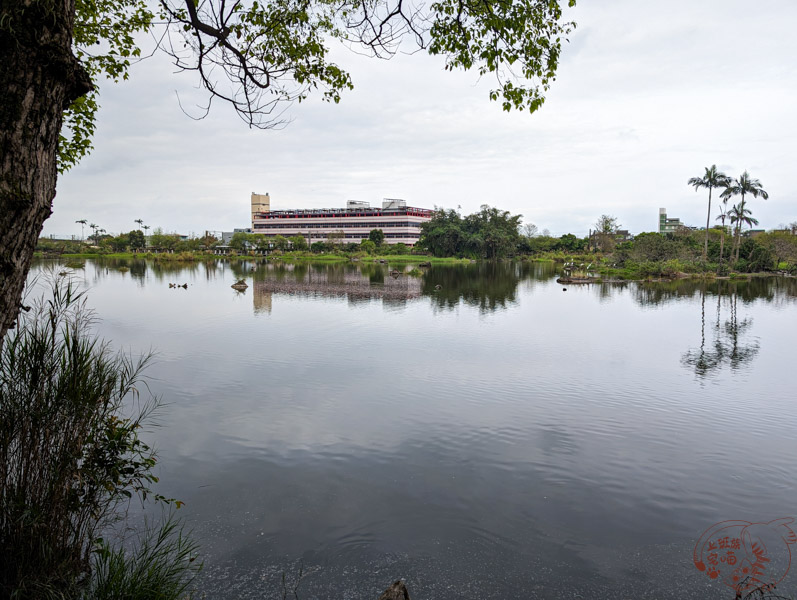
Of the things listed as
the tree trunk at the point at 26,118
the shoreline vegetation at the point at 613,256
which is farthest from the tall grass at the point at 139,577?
the shoreline vegetation at the point at 613,256

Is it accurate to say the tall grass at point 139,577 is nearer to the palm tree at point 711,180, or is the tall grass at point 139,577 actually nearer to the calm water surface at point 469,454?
the calm water surface at point 469,454

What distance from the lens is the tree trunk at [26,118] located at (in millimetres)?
2697

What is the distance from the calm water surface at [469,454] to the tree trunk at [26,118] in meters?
3.75

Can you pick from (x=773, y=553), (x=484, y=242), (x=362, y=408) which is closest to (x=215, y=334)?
(x=362, y=408)

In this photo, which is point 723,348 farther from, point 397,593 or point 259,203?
point 259,203

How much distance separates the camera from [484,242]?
3622 inches

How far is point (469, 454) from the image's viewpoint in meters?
8.11

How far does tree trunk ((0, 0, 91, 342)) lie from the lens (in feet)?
8.85

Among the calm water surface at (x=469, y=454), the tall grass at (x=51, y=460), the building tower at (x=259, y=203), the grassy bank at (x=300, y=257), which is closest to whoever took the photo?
the tall grass at (x=51, y=460)

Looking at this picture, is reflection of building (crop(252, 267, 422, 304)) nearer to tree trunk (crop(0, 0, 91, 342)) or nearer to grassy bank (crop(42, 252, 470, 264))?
tree trunk (crop(0, 0, 91, 342))

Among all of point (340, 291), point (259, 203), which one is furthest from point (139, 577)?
point (259, 203)

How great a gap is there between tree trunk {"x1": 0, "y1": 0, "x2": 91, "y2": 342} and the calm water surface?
12.3 ft

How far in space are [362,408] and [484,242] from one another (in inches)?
3319

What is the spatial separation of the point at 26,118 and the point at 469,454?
7.16 m
